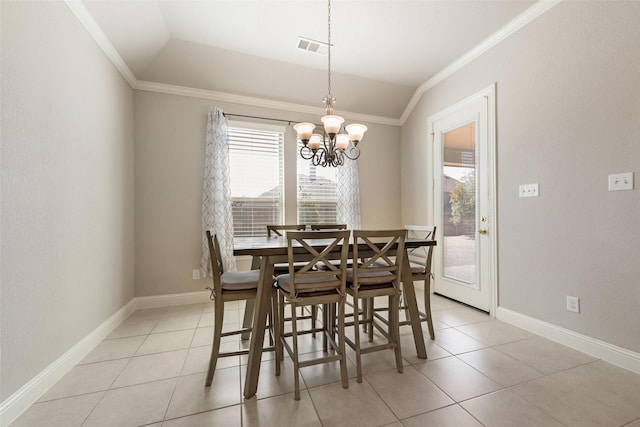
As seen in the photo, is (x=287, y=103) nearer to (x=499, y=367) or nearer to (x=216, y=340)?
(x=216, y=340)

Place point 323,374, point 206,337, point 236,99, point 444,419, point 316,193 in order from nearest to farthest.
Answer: point 444,419 < point 323,374 < point 206,337 < point 236,99 < point 316,193

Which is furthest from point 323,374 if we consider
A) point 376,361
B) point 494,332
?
point 494,332

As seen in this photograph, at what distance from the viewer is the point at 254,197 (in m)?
3.68

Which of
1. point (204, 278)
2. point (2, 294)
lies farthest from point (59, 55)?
point (204, 278)

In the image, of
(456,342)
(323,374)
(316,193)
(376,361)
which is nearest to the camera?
(323,374)

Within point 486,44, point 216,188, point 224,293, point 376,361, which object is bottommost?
point 376,361

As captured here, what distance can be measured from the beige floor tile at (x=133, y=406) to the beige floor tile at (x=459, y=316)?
2.48 metres

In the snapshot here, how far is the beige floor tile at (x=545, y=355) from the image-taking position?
Result: 6.45ft

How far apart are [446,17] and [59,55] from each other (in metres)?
3.19

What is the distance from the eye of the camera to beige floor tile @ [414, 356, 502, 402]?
1685mm

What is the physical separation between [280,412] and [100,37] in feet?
10.6

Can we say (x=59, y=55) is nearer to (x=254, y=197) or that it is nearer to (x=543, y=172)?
(x=254, y=197)

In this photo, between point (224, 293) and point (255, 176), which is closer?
point (224, 293)

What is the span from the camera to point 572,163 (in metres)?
2.22
